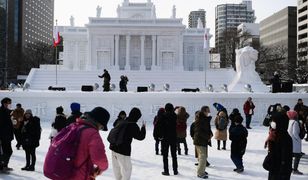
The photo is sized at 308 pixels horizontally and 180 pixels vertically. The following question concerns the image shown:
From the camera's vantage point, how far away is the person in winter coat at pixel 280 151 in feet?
21.7

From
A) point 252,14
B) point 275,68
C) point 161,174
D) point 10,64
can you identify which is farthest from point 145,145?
point 252,14

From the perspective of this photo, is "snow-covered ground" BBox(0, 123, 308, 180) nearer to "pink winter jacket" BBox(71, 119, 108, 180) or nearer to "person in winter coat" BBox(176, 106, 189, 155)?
"person in winter coat" BBox(176, 106, 189, 155)

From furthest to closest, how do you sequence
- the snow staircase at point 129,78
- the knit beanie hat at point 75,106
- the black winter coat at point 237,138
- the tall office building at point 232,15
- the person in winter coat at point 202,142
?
the tall office building at point 232,15 → the snow staircase at point 129,78 → the black winter coat at point 237,138 → the person in winter coat at point 202,142 → the knit beanie hat at point 75,106

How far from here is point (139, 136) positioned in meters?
7.93

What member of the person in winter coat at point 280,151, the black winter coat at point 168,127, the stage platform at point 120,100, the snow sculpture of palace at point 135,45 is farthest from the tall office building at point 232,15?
the person in winter coat at point 280,151

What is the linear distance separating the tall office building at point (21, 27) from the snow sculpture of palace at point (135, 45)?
2004 centimetres

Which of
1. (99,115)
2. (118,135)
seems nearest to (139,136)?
(118,135)

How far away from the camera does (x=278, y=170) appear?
666cm

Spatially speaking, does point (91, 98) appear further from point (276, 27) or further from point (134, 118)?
point (276, 27)

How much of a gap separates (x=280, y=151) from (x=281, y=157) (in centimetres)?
11

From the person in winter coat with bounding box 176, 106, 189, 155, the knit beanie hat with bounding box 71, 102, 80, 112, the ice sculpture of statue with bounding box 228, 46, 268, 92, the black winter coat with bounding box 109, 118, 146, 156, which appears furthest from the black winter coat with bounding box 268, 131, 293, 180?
the ice sculpture of statue with bounding box 228, 46, 268, 92

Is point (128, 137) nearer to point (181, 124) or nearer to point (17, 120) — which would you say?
point (181, 124)

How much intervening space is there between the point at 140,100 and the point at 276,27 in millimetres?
92507

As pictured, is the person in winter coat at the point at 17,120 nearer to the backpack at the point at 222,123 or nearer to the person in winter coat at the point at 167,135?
the person in winter coat at the point at 167,135
